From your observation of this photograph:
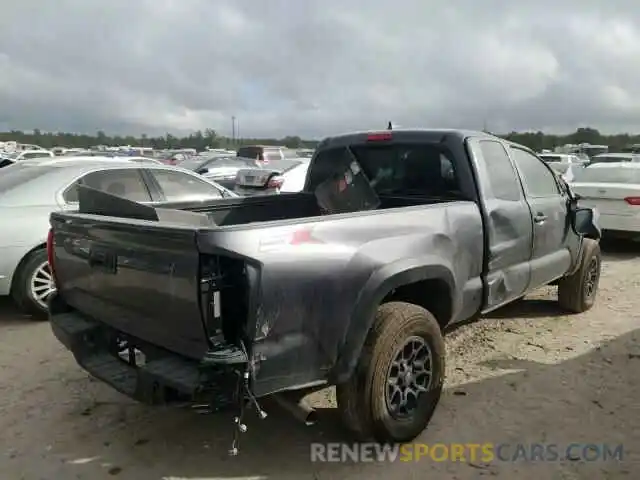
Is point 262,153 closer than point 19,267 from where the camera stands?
No

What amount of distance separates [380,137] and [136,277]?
2.60 metres

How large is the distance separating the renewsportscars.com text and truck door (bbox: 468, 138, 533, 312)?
1154 mm

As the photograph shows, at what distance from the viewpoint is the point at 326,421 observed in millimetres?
3721

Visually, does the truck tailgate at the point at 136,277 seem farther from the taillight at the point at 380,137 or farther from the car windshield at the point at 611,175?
the car windshield at the point at 611,175

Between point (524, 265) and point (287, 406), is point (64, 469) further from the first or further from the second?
point (524, 265)

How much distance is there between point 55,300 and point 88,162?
10.8ft

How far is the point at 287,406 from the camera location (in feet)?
9.91

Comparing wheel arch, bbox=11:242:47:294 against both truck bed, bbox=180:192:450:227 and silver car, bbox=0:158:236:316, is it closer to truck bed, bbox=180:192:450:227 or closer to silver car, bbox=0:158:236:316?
silver car, bbox=0:158:236:316

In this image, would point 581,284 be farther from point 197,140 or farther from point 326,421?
point 197,140

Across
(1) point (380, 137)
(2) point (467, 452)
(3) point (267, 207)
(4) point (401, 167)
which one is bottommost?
(2) point (467, 452)

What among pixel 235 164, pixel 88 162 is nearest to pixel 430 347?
pixel 88 162

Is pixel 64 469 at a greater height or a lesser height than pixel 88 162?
lesser

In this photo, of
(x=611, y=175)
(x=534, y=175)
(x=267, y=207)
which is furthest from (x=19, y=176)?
(x=611, y=175)

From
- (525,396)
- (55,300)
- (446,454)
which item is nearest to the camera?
(446,454)
